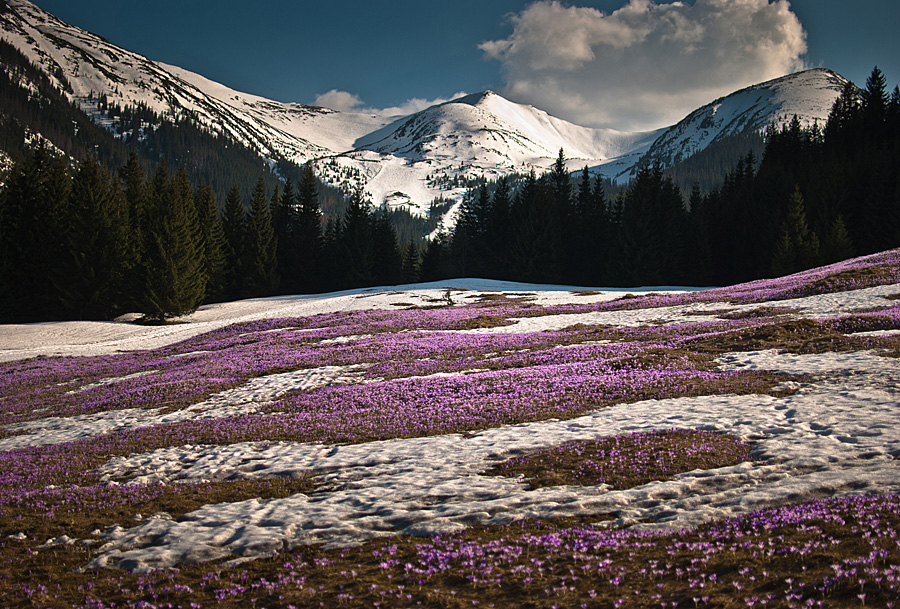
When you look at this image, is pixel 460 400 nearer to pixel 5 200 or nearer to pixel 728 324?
pixel 728 324

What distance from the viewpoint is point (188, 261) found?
167 ft

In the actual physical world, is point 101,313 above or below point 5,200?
below

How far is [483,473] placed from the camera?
341 inches

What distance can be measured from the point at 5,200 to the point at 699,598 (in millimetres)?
64839

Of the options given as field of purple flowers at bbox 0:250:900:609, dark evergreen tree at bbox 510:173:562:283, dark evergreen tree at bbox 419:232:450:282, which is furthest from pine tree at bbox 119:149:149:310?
dark evergreen tree at bbox 510:173:562:283

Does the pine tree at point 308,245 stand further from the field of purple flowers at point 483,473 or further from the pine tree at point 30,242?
the field of purple flowers at point 483,473

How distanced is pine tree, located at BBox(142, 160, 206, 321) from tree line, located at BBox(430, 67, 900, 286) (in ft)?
166

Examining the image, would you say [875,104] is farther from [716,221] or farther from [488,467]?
[488,467]

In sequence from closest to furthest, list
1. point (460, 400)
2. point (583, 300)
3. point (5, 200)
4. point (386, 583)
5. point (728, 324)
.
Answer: point (386, 583)
point (460, 400)
point (728, 324)
point (583, 300)
point (5, 200)

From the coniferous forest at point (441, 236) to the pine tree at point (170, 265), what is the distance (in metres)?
0.14

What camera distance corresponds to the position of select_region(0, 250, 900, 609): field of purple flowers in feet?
16.2

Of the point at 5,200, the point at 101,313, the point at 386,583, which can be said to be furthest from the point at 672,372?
the point at 5,200

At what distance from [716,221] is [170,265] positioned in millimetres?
79387

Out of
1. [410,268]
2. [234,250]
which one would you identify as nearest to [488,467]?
[234,250]
